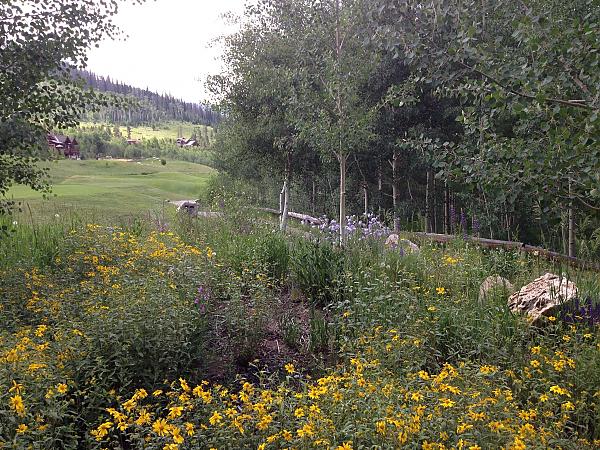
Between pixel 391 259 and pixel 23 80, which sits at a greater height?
pixel 23 80

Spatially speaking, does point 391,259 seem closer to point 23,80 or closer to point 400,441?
point 400,441

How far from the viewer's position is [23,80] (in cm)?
511

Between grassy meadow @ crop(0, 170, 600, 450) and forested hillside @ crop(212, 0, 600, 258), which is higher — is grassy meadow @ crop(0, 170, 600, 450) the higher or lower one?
the lower one

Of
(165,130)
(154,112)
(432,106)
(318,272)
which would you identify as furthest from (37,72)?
(154,112)

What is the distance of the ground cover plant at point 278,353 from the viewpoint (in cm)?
249

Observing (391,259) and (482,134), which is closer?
(482,134)

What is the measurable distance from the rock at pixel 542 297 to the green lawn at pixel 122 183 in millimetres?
16517

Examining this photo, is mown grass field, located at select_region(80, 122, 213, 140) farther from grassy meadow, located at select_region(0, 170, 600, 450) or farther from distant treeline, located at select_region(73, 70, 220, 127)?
grassy meadow, located at select_region(0, 170, 600, 450)

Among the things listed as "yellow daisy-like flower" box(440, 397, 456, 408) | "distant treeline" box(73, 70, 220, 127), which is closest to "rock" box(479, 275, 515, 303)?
"yellow daisy-like flower" box(440, 397, 456, 408)

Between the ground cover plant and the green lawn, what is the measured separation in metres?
13.9

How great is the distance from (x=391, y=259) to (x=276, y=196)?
1726 cm

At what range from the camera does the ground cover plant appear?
2.49m

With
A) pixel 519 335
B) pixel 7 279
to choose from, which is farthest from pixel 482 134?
pixel 7 279

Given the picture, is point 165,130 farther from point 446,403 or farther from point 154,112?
point 446,403
